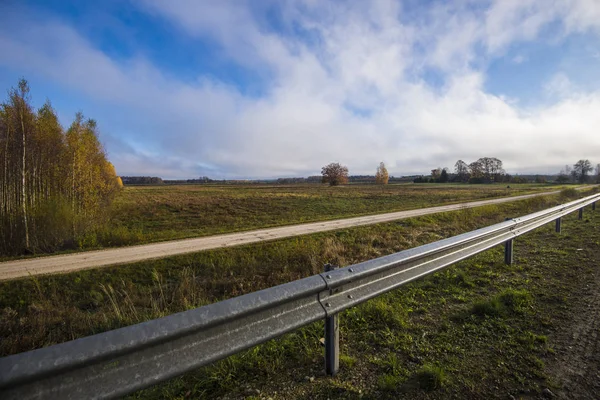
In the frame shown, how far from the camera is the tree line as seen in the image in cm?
1495

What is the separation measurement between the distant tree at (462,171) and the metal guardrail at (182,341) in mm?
130926

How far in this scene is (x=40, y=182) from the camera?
1656 centimetres

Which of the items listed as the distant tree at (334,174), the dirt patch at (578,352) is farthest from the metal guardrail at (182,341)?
the distant tree at (334,174)

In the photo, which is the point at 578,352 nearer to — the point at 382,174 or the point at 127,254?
the point at 127,254

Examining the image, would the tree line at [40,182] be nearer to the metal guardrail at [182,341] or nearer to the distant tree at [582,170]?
the metal guardrail at [182,341]

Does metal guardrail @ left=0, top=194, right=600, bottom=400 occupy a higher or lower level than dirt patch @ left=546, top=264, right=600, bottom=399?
higher

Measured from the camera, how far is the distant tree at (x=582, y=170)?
100875 mm

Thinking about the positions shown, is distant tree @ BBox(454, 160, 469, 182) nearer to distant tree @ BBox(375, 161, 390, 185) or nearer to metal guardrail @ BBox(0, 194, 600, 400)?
distant tree @ BBox(375, 161, 390, 185)

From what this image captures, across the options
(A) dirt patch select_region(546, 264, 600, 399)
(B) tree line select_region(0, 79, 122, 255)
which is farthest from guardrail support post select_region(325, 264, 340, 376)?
(B) tree line select_region(0, 79, 122, 255)

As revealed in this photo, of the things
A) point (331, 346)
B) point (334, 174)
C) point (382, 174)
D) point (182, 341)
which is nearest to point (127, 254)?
point (331, 346)

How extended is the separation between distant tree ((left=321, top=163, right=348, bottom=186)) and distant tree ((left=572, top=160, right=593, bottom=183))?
79.6 m

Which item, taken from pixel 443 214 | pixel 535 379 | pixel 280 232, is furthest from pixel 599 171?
pixel 535 379

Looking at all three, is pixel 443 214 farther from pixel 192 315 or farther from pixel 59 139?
pixel 59 139

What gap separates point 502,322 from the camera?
12.1ft
